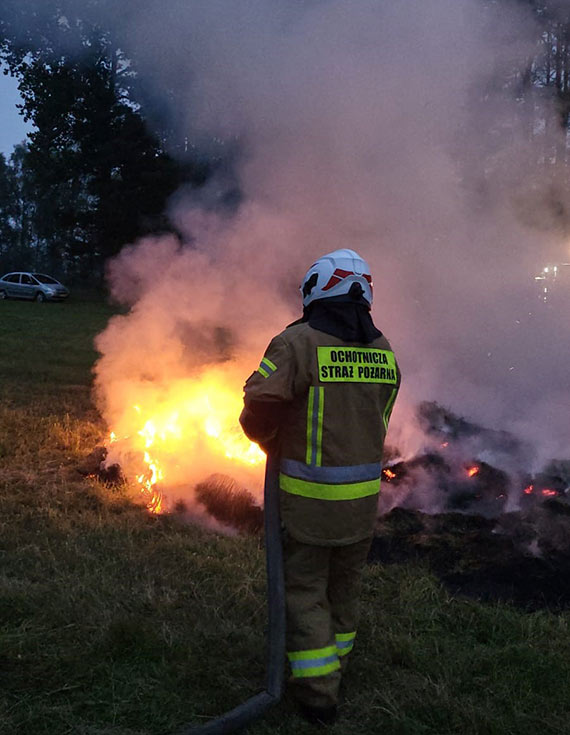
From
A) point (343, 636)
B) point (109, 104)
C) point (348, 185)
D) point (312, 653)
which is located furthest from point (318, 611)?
point (109, 104)

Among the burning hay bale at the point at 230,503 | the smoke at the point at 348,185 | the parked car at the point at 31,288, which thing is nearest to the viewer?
the burning hay bale at the point at 230,503

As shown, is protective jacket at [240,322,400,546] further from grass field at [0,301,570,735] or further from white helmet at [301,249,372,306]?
grass field at [0,301,570,735]

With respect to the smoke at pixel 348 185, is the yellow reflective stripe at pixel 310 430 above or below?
below

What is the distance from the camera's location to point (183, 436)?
620cm

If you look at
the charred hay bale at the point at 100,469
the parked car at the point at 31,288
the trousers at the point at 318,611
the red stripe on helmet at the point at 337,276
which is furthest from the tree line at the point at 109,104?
the parked car at the point at 31,288

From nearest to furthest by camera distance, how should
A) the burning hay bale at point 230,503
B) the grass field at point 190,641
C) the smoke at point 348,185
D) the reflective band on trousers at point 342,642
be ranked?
the grass field at point 190,641, the reflective band on trousers at point 342,642, the burning hay bale at point 230,503, the smoke at point 348,185

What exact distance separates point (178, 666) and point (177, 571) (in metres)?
1.07

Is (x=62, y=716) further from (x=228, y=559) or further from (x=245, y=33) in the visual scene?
(x=245, y=33)

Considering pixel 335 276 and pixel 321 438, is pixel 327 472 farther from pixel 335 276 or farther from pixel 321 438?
pixel 335 276

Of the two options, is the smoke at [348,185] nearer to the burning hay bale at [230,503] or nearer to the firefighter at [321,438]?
the burning hay bale at [230,503]

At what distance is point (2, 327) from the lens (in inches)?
679

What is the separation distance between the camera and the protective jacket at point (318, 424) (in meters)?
2.98

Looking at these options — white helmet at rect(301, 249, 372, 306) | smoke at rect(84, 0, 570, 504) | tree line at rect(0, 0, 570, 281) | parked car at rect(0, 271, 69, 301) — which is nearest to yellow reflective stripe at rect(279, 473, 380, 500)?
white helmet at rect(301, 249, 372, 306)

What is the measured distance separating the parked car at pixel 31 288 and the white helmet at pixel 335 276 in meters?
28.1
